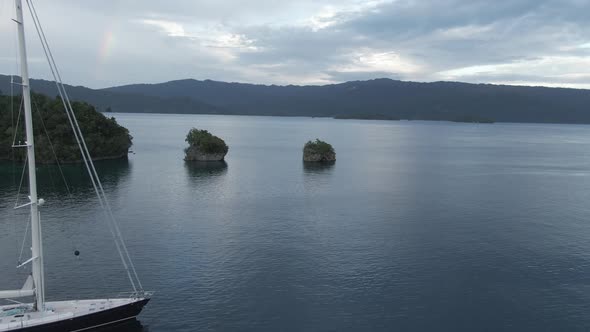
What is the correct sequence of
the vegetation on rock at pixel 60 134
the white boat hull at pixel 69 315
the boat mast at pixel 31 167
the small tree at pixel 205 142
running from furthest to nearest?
the small tree at pixel 205 142 < the vegetation on rock at pixel 60 134 < the white boat hull at pixel 69 315 < the boat mast at pixel 31 167

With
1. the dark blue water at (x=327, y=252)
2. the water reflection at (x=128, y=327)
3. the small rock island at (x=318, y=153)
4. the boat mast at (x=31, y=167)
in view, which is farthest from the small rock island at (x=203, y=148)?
the boat mast at (x=31, y=167)

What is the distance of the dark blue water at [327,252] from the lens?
49.8m

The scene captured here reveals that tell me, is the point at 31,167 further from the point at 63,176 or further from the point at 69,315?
the point at 63,176

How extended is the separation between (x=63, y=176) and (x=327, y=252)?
281 feet

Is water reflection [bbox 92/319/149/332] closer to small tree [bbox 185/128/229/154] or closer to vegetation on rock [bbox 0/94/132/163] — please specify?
vegetation on rock [bbox 0/94/132/163]

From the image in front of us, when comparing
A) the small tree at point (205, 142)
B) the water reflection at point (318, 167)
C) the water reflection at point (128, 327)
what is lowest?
the water reflection at point (128, 327)

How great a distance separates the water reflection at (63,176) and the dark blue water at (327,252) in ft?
4.34

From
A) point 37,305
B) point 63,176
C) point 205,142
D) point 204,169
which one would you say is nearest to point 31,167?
point 37,305

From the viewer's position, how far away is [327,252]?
229ft

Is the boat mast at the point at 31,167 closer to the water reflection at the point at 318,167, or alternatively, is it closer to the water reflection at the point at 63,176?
the water reflection at the point at 63,176

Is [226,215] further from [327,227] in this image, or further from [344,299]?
[344,299]

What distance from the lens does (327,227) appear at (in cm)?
8438

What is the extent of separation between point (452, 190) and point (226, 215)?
Result: 62072 mm

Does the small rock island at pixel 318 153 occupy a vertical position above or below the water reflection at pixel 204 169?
above
